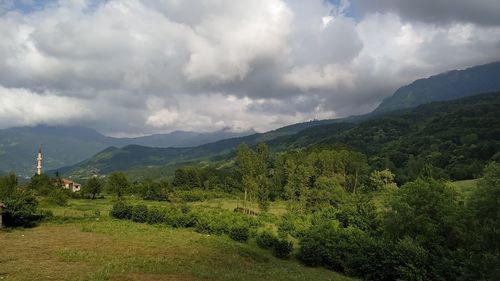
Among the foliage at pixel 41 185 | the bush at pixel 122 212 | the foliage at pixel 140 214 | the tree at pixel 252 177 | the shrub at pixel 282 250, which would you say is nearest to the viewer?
the shrub at pixel 282 250

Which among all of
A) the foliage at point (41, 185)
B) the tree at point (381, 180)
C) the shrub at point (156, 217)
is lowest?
the tree at point (381, 180)

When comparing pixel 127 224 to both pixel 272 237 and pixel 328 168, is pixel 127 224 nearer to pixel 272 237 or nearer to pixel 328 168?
pixel 272 237

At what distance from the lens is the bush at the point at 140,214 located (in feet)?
250

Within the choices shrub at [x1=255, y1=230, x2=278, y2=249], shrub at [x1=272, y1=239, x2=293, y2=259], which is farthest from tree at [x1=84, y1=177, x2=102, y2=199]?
shrub at [x1=272, y1=239, x2=293, y2=259]

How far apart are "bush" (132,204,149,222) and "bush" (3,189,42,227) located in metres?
17.8

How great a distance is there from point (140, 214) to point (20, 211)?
72.5ft

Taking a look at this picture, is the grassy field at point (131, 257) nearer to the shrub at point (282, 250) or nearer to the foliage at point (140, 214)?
the shrub at point (282, 250)

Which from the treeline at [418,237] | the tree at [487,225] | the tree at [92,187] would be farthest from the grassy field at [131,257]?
the tree at [92,187]

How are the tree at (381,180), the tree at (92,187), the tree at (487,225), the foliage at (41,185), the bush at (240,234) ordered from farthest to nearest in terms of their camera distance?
1. the tree at (92,187)
2. the tree at (381,180)
3. the foliage at (41,185)
4. the bush at (240,234)
5. the tree at (487,225)

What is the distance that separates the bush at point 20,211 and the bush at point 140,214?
17778 mm

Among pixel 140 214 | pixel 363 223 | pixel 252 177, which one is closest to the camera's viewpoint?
pixel 363 223

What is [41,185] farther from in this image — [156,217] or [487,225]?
[487,225]

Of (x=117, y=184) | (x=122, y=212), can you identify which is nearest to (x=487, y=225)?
(x=122, y=212)

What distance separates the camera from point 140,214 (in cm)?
7644
